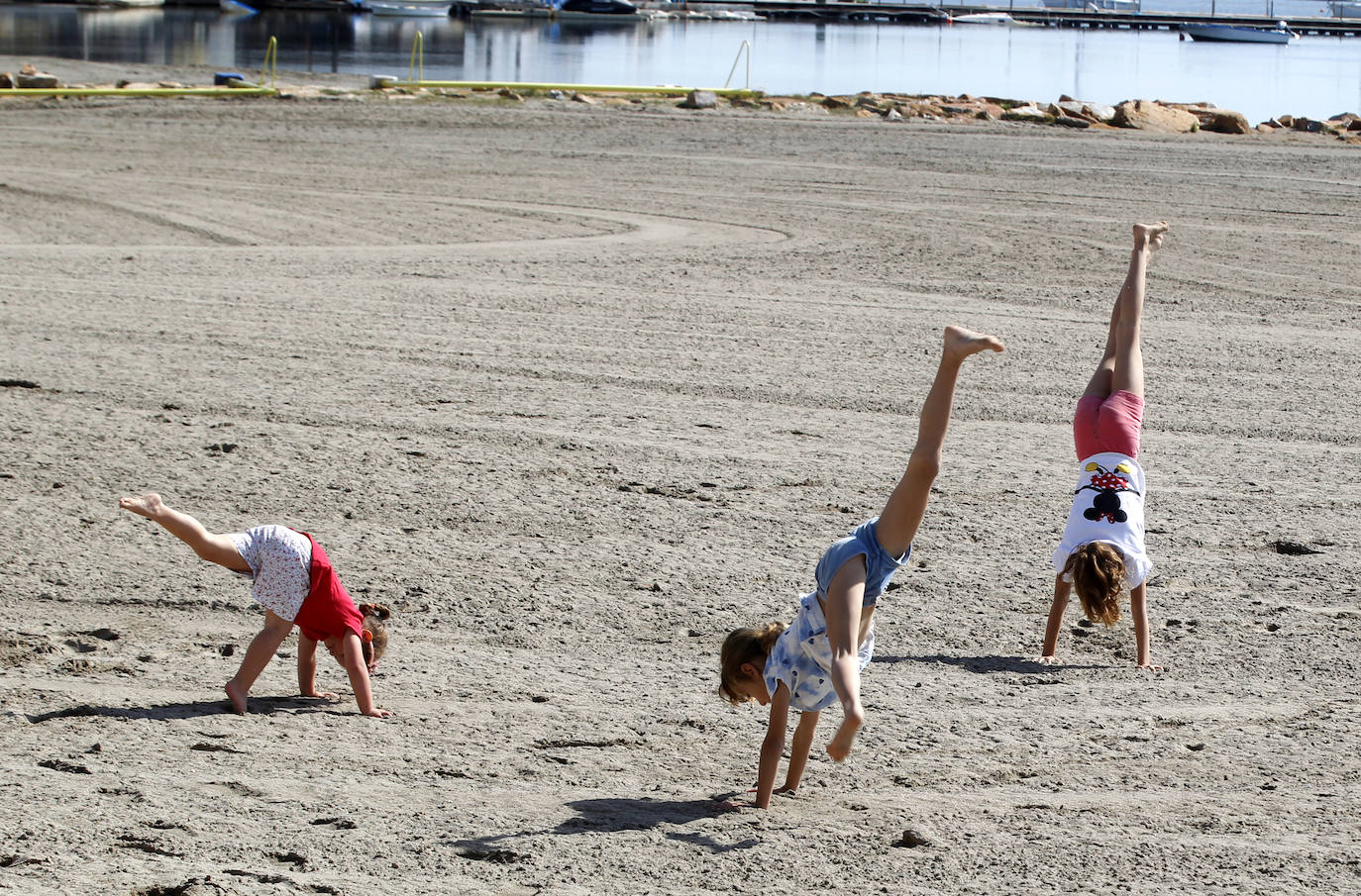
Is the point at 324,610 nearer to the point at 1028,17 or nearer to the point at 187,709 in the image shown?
the point at 187,709

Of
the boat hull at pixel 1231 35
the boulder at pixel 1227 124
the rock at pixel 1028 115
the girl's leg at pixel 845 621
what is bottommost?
the girl's leg at pixel 845 621

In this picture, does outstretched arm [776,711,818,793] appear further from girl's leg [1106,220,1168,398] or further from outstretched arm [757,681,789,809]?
girl's leg [1106,220,1168,398]

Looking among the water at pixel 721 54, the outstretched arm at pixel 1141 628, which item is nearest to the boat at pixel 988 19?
the water at pixel 721 54

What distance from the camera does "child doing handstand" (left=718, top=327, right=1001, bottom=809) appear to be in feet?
15.3

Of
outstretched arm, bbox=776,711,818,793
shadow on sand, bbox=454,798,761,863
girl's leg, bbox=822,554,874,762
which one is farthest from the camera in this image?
outstretched arm, bbox=776,711,818,793

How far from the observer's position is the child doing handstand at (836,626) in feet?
15.3

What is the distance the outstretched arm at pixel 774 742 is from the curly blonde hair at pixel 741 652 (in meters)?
0.14

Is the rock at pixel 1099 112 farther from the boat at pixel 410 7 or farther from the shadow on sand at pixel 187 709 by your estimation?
the boat at pixel 410 7

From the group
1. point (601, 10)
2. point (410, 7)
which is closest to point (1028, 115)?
point (410, 7)

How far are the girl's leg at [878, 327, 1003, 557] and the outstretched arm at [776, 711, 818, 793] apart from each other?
83cm

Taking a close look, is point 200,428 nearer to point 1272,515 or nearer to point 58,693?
point 58,693

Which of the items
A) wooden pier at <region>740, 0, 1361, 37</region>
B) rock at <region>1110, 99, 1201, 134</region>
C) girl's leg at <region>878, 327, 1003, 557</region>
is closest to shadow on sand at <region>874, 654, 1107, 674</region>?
girl's leg at <region>878, 327, 1003, 557</region>

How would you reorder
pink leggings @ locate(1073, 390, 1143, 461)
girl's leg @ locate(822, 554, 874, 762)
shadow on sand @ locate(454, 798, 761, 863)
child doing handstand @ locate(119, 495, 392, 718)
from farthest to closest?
pink leggings @ locate(1073, 390, 1143, 461)
child doing handstand @ locate(119, 495, 392, 718)
shadow on sand @ locate(454, 798, 761, 863)
girl's leg @ locate(822, 554, 874, 762)

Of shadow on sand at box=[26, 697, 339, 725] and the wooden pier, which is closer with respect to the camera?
shadow on sand at box=[26, 697, 339, 725]
